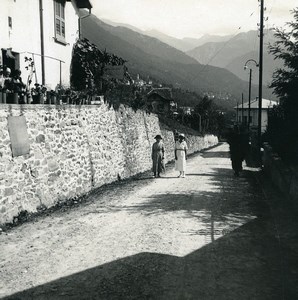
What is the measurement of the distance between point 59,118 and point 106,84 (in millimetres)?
5160

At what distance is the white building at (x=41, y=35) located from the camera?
36.9 ft

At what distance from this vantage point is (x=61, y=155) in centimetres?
948

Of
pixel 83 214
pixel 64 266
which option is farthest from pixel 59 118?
pixel 64 266

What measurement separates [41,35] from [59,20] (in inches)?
68.8

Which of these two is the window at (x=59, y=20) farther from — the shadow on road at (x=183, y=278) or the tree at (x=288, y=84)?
the shadow on road at (x=183, y=278)

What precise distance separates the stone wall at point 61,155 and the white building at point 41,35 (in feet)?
6.30

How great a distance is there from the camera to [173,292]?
439 centimetres

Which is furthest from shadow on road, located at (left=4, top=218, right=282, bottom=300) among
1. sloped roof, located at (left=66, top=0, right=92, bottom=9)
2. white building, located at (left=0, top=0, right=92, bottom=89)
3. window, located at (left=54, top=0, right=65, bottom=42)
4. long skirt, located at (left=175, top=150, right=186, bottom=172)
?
sloped roof, located at (left=66, top=0, right=92, bottom=9)

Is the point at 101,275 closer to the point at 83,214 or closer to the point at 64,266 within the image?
the point at 64,266

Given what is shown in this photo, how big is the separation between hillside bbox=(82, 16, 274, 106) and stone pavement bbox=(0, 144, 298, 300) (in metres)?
111

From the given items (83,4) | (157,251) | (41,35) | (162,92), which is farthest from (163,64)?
(157,251)

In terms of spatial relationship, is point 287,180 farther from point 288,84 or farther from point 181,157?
point 181,157

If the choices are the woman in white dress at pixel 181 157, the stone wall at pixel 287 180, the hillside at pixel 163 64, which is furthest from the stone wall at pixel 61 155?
the hillside at pixel 163 64

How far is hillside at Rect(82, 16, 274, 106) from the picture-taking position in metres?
133
